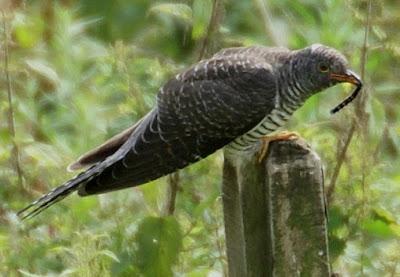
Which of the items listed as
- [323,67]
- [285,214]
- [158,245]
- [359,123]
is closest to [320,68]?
[323,67]

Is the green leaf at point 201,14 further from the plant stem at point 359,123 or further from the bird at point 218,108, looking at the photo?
the plant stem at point 359,123

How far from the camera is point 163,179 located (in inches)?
197

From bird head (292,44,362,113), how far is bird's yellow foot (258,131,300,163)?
31 centimetres

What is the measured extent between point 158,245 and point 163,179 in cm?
43

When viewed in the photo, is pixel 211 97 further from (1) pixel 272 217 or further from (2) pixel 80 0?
(2) pixel 80 0

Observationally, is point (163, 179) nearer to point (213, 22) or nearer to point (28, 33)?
point (213, 22)

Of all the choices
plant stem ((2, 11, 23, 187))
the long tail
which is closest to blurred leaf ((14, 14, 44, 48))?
plant stem ((2, 11, 23, 187))

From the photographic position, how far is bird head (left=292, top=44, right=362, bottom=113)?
14.3ft

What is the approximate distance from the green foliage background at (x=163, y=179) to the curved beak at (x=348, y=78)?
0.98 ft

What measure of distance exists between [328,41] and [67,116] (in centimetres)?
106

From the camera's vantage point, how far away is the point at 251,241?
149 inches

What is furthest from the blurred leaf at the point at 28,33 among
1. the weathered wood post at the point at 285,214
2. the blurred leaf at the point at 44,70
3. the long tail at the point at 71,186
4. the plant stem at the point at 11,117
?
the weathered wood post at the point at 285,214

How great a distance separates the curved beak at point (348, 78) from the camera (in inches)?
169

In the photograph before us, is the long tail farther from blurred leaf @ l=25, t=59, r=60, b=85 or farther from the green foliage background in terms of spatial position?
blurred leaf @ l=25, t=59, r=60, b=85
